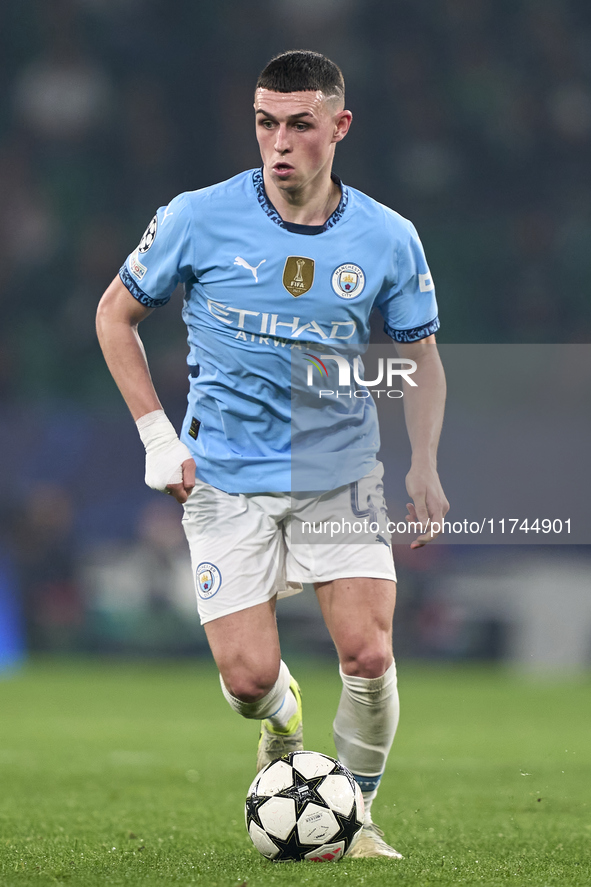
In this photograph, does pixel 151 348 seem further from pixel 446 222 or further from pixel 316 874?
pixel 316 874

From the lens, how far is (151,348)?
13.0 meters

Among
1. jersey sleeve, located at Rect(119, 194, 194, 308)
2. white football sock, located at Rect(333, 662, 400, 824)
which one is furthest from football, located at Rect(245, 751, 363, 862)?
jersey sleeve, located at Rect(119, 194, 194, 308)

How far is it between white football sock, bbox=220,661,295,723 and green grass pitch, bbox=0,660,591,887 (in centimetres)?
26

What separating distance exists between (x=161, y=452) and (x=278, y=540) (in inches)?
19.8

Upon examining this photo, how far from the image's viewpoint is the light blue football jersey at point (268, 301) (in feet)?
12.7

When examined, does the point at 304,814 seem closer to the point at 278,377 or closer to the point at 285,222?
the point at 278,377

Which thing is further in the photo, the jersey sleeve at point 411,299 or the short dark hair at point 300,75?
the jersey sleeve at point 411,299

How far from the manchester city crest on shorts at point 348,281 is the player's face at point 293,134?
30cm

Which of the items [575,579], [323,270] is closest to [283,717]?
[323,270]

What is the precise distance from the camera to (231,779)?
19.1ft

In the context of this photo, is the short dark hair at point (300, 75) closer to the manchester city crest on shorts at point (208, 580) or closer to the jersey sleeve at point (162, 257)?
the jersey sleeve at point (162, 257)

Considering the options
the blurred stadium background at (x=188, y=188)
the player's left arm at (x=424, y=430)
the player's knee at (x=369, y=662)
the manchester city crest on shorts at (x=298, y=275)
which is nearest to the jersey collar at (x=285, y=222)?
the manchester city crest on shorts at (x=298, y=275)

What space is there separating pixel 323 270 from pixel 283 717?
1.50 m

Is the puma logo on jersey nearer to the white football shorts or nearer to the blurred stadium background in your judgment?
the white football shorts
